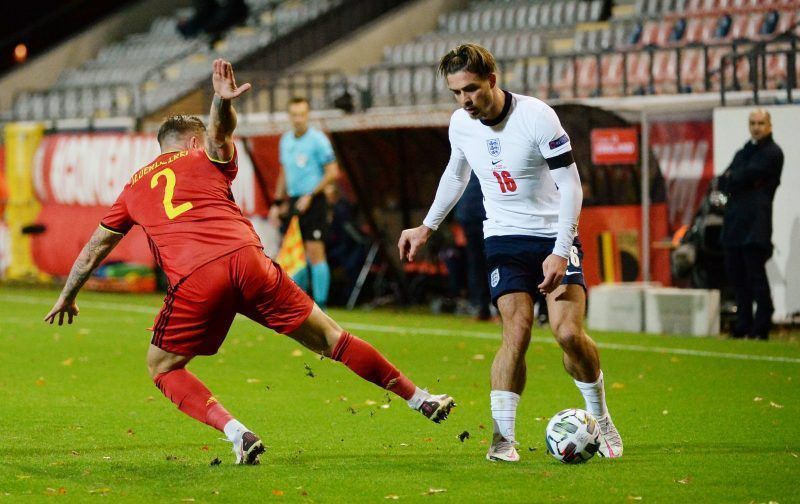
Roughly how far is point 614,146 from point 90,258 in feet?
30.6

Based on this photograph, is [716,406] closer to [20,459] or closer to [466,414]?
[466,414]

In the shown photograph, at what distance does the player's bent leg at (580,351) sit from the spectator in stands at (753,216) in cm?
627

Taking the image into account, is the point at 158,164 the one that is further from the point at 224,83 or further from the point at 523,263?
the point at 523,263

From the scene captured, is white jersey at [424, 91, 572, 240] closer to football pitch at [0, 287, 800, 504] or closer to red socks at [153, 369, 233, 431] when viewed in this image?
football pitch at [0, 287, 800, 504]

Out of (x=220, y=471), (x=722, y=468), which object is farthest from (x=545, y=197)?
(x=220, y=471)

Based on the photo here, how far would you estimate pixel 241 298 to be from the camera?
663 centimetres

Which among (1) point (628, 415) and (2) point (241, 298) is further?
(1) point (628, 415)

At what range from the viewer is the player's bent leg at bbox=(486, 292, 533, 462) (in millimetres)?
6629

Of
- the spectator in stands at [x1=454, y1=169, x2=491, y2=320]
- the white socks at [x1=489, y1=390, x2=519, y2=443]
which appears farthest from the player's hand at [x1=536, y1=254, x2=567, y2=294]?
the spectator in stands at [x1=454, y1=169, x2=491, y2=320]

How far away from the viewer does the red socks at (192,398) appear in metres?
6.52

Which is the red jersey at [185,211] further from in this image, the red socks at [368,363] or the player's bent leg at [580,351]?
the player's bent leg at [580,351]

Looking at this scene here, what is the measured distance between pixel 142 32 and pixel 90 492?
30229 mm

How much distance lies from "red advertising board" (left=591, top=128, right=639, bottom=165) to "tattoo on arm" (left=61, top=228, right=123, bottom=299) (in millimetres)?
9040

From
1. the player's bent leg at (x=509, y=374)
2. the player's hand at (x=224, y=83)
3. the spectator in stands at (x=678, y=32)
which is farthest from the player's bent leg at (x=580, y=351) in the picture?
the spectator in stands at (x=678, y=32)
